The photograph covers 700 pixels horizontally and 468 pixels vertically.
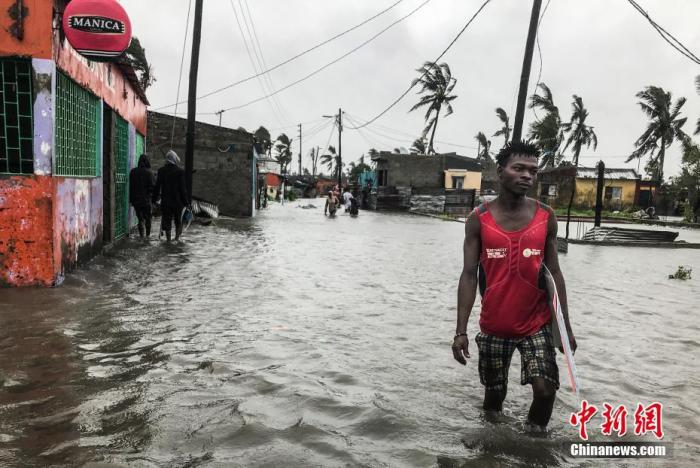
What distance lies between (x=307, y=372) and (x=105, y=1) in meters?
5.32

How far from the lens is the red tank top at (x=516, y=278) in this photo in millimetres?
3219

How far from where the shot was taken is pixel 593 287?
9.33m

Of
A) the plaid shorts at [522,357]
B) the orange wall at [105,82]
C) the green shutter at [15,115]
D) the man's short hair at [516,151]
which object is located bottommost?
the plaid shorts at [522,357]

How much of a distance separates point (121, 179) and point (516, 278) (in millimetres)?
11097

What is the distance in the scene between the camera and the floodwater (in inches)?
123

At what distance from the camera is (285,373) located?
4.37 meters

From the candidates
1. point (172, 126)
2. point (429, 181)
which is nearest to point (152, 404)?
point (172, 126)

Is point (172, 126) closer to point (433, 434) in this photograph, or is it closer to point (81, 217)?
point (81, 217)

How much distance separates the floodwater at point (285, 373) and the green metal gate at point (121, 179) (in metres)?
3.08

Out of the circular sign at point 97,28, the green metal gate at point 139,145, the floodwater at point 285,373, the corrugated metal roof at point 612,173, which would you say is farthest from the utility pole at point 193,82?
the corrugated metal roof at point 612,173

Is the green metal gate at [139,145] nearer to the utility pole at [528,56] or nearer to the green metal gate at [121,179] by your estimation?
the green metal gate at [121,179]

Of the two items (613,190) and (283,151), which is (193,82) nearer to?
(613,190)

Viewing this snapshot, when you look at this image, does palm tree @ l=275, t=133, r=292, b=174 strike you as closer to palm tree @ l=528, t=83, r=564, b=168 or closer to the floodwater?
palm tree @ l=528, t=83, r=564, b=168
